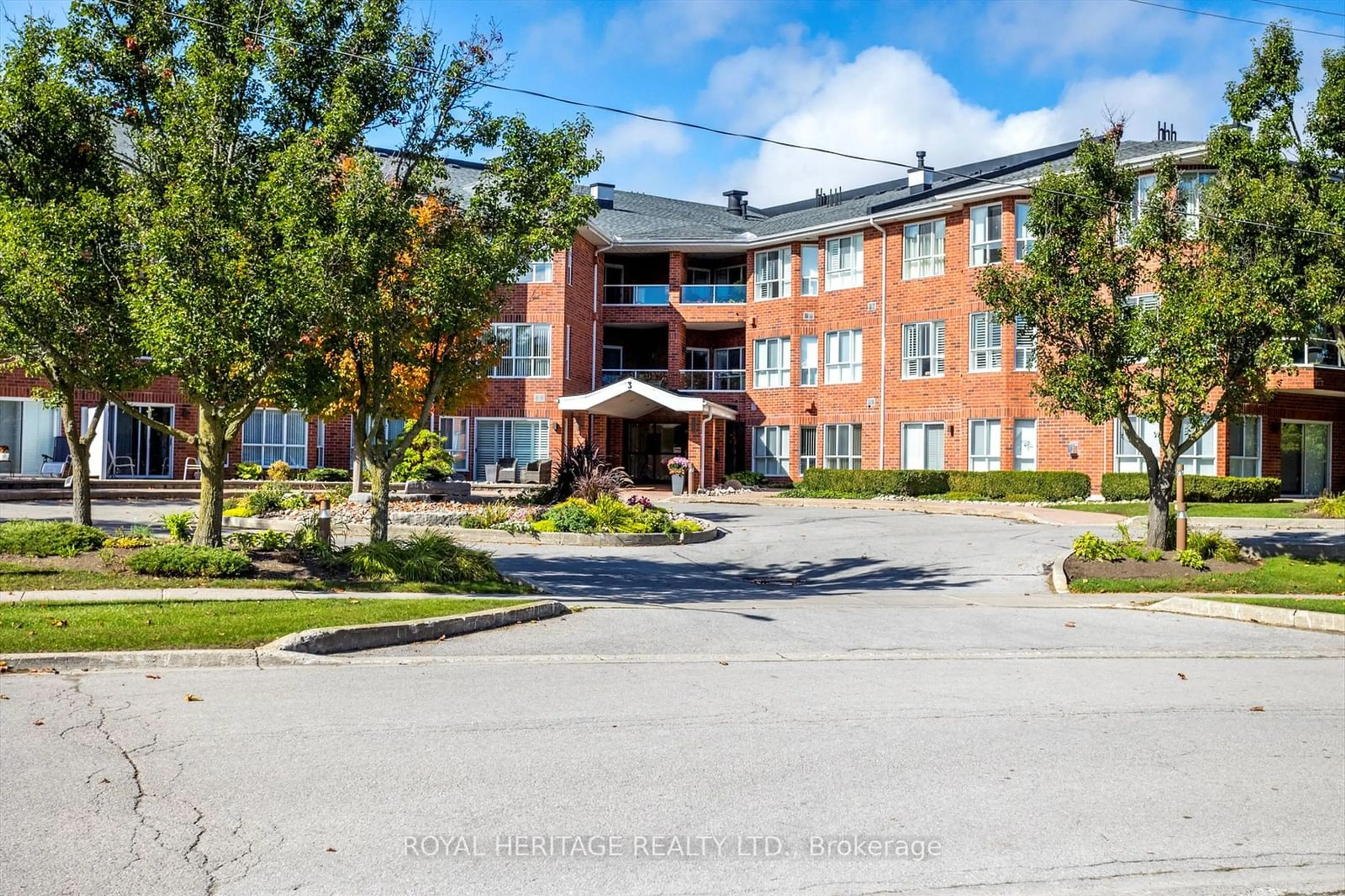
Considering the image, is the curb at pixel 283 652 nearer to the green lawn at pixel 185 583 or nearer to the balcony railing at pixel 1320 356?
the green lawn at pixel 185 583

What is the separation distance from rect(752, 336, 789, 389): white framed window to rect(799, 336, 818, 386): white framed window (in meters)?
0.47

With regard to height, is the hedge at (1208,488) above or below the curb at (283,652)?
above

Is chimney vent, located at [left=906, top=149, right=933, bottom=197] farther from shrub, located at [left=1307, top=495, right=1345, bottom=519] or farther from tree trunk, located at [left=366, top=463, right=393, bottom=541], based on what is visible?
tree trunk, located at [left=366, top=463, right=393, bottom=541]

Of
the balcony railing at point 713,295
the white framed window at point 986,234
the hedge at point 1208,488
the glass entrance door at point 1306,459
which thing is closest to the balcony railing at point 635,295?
the balcony railing at point 713,295

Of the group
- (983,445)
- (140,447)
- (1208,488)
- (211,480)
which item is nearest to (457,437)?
(140,447)

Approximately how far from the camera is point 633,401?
36.7 meters

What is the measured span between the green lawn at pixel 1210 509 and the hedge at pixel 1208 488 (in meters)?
0.28

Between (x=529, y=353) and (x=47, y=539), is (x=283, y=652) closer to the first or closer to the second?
(x=47, y=539)

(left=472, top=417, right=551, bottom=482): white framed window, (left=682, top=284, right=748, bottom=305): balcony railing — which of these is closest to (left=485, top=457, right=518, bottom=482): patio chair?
(left=472, top=417, right=551, bottom=482): white framed window

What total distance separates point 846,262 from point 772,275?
10.8ft

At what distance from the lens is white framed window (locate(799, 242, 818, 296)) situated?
130 ft

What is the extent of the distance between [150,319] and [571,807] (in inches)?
370

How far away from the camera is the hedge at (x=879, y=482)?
3344 cm

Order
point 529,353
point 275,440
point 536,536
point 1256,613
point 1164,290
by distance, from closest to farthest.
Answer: point 1256,613 → point 1164,290 → point 536,536 → point 275,440 → point 529,353
